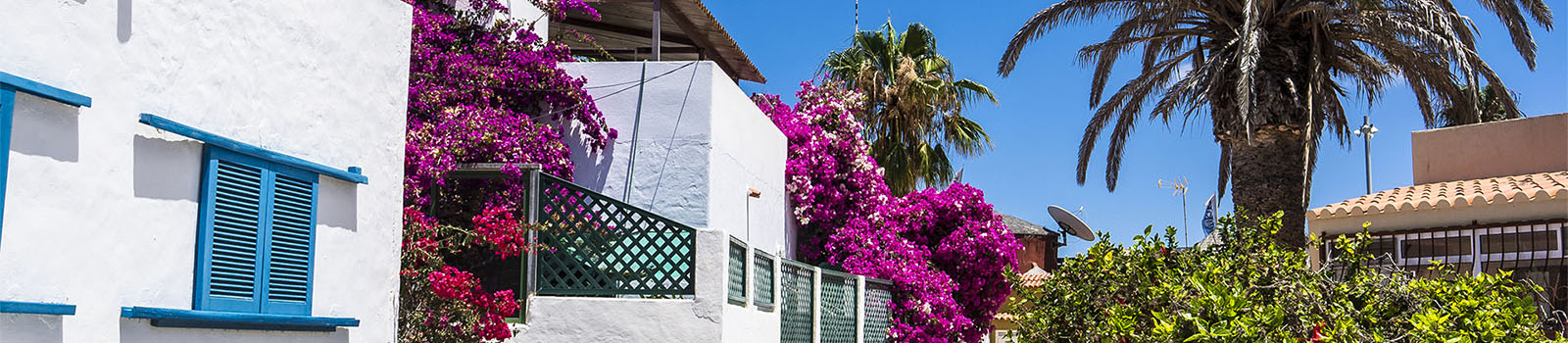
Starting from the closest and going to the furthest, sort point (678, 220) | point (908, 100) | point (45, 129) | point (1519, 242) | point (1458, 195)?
point (45, 129) → point (678, 220) → point (1519, 242) → point (1458, 195) → point (908, 100)

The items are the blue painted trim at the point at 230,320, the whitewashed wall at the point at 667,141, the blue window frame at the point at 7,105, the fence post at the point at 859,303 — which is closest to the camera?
the blue window frame at the point at 7,105

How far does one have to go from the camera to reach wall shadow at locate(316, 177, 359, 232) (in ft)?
24.9

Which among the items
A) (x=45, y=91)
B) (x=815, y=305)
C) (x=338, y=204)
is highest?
(x=45, y=91)

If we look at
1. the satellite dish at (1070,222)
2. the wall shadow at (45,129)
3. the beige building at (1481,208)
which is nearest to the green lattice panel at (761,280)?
the wall shadow at (45,129)

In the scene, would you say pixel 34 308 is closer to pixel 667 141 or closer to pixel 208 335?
pixel 208 335

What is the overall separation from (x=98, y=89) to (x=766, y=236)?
11.3m

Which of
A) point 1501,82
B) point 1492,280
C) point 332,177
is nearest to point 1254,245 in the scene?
point 1492,280

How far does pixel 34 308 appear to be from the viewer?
5.29m

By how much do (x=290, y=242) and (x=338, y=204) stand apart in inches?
23.2

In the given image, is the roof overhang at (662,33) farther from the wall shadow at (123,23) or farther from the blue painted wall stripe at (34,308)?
the blue painted wall stripe at (34,308)

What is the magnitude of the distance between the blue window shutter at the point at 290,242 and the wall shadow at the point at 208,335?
0.14m

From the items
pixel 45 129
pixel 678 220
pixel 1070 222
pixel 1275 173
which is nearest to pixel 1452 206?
pixel 1275 173

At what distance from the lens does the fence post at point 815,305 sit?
14.2 meters

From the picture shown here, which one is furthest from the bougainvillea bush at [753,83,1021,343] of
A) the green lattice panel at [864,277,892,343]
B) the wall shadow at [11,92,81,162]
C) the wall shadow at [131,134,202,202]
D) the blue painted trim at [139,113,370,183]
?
the wall shadow at [11,92,81,162]
